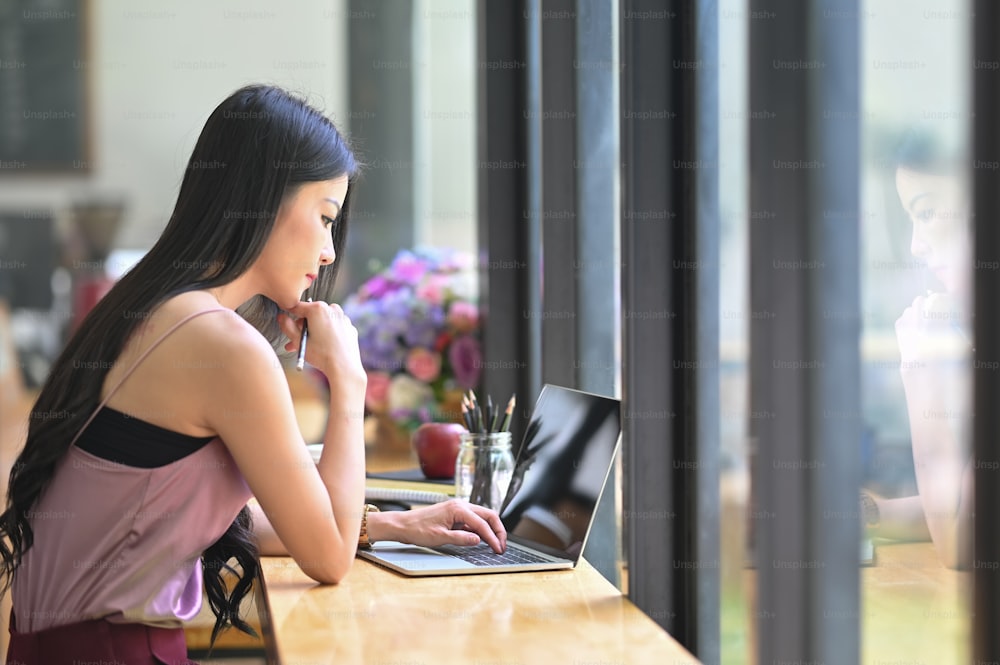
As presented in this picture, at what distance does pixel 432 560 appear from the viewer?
1.44 m

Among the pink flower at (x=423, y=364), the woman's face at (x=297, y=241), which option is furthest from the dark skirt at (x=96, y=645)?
the pink flower at (x=423, y=364)

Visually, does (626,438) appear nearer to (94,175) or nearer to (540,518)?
(540,518)

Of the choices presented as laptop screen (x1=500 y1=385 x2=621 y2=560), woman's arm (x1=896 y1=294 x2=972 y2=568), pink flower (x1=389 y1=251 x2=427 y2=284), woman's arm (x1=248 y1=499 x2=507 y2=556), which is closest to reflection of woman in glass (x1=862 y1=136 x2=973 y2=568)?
woman's arm (x1=896 y1=294 x2=972 y2=568)

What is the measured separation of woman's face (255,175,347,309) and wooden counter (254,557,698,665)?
37cm

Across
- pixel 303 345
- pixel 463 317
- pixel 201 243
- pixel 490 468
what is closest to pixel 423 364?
pixel 463 317

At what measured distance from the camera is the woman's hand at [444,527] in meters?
1.46

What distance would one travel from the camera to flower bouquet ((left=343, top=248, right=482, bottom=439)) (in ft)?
8.05

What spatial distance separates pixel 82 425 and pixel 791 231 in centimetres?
83

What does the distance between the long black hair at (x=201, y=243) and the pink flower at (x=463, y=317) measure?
1.04 m

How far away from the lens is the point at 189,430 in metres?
1.30

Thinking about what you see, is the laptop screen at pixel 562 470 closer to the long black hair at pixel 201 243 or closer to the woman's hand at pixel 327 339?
the woman's hand at pixel 327 339

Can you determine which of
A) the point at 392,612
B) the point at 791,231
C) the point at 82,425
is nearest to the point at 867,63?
the point at 791,231

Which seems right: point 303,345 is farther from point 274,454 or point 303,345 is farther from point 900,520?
point 900,520

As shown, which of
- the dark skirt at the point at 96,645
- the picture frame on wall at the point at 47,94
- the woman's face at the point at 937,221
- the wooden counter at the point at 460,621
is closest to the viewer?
the woman's face at the point at 937,221
